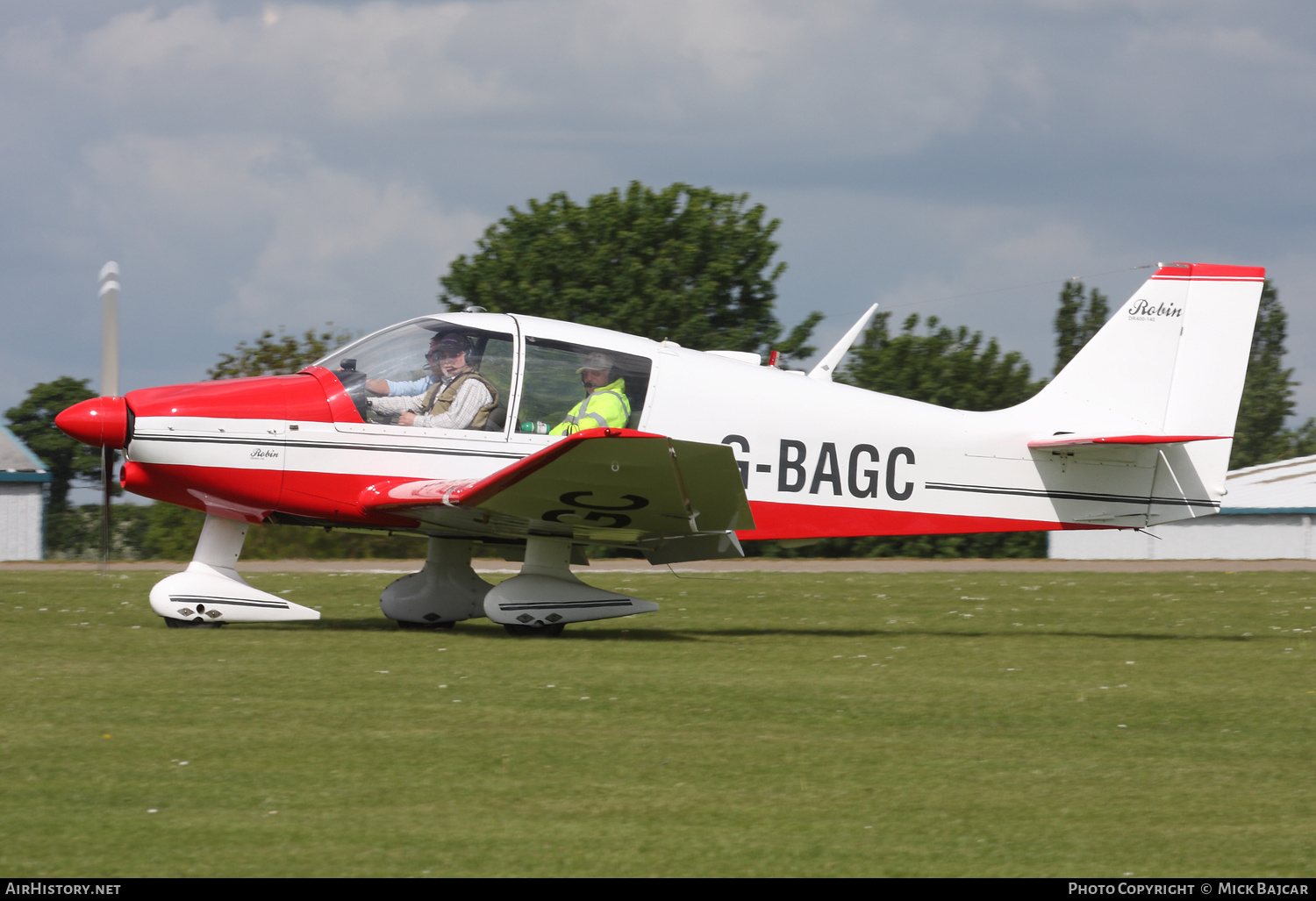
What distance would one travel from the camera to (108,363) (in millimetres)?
9180

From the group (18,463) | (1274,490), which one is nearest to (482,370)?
(18,463)

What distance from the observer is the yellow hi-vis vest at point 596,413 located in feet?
30.7

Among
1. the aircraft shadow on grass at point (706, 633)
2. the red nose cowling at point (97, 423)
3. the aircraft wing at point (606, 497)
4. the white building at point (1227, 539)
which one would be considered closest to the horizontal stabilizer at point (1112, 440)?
the aircraft shadow on grass at point (706, 633)

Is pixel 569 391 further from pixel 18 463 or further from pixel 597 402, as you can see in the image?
pixel 18 463

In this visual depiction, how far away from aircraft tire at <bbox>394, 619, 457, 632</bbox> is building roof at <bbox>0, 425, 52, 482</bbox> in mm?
23193

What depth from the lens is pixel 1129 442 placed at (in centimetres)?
973

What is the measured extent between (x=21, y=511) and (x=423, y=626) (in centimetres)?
2335

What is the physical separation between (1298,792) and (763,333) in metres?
32.6

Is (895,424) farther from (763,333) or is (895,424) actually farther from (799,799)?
(763,333)

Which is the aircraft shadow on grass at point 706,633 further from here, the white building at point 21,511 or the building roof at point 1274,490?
the building roof at point 1274,490

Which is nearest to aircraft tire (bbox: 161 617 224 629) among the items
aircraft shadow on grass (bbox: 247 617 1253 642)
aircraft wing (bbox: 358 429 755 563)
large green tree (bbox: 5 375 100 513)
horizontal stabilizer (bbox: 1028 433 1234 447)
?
aircraft shadow on grass (bbox: 247 617 1253 642)

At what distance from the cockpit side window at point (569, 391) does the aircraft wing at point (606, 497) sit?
2.47 feet

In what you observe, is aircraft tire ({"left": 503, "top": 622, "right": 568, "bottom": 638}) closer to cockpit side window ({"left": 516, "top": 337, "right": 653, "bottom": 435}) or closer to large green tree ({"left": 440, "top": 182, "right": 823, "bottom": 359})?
cockpit side window ({"left": 516, "top": 337, "right": 653, "bottom": 435})

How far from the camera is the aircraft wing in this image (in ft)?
26.2
